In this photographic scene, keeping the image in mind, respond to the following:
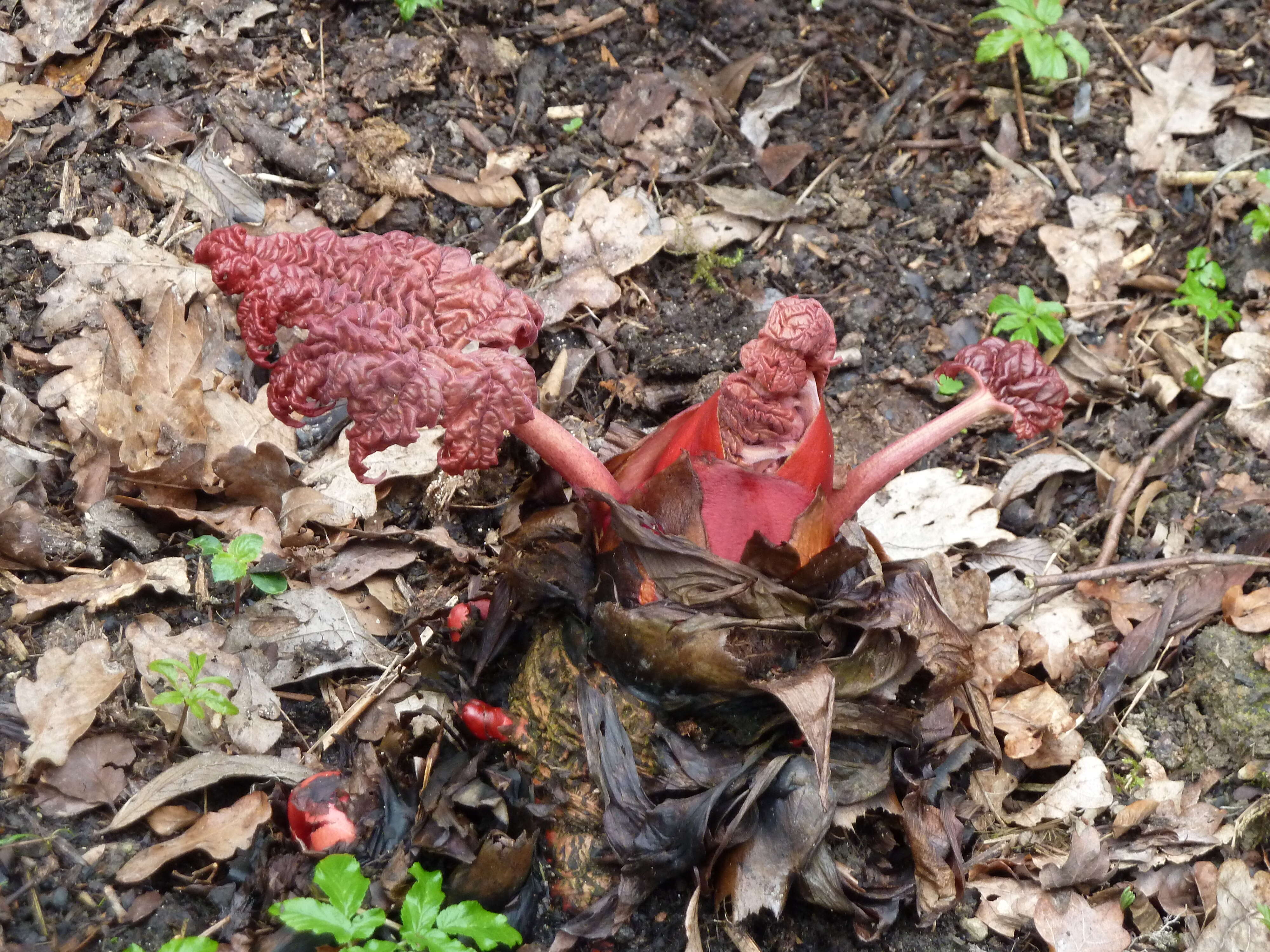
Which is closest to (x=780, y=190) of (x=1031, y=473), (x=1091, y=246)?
(x=1091, y=246)

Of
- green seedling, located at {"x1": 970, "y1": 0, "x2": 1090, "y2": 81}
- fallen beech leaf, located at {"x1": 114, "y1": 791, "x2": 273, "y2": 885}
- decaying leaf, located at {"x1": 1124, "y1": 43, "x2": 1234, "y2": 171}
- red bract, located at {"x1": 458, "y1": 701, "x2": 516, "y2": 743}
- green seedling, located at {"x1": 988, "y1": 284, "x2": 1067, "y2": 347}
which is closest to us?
fallen beech leaf, located at {"x1": 114, "y1": 791, "x2": 273, "y2": 885}

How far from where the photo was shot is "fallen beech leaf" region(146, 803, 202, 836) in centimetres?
258

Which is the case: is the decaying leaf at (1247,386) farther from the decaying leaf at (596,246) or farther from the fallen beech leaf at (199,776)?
the fallen beech leaf at (199,776)

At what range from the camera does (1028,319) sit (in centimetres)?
398

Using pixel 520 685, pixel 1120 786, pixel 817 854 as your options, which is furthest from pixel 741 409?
pixel 1120 786

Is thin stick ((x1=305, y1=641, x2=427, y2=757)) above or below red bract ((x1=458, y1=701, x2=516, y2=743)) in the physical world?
below

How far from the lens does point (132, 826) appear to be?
8.45 ft

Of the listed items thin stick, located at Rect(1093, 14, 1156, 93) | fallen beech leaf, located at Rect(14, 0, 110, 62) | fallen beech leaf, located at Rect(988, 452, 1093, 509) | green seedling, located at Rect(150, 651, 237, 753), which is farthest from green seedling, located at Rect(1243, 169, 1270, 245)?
fallen beech leaf, located at Rect(14, 0, 110, 62)

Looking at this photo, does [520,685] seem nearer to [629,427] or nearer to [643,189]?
[629,427]

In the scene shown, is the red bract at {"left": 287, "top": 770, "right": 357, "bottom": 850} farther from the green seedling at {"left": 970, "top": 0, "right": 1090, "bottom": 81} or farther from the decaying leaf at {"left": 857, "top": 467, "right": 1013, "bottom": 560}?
the green seedling at {"left": 970, "top": 0, "right": 1090, "bottom": 81}

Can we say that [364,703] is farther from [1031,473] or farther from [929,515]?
[1031,473]

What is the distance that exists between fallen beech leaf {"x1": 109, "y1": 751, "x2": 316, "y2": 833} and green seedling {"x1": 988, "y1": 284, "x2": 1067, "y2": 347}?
2.93m

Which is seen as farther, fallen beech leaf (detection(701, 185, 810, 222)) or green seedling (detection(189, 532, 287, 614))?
fallen beech leaf (detection(701, 185, 810, 222))

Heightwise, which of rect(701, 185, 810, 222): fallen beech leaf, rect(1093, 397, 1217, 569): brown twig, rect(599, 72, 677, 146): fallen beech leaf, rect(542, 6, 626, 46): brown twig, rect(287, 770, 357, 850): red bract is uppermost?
rect(542, 6, 626, 46): brown twig
